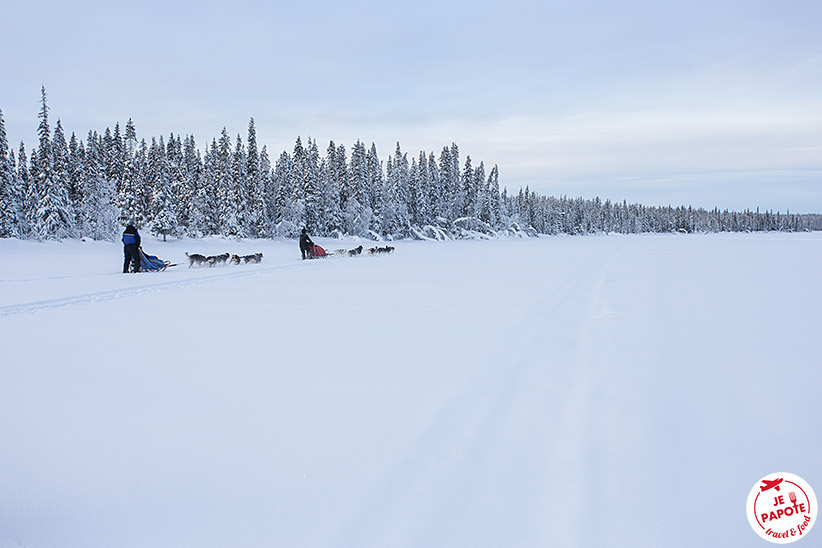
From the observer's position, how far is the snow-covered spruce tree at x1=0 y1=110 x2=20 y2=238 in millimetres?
39188

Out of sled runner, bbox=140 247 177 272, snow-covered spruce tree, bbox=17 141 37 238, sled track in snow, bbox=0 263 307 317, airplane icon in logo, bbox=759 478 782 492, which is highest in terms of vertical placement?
snow-covered spruce tree, bbox=17 141 37 238

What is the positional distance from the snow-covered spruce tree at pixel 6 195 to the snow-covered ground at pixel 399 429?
3966cm

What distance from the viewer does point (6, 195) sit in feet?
132

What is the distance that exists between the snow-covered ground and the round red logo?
3.3 inches

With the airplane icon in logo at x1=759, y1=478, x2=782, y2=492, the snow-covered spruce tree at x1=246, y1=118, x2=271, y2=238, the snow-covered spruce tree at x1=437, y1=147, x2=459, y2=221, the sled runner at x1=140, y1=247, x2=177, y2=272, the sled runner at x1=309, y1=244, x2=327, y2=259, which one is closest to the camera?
the airplane icon in logo at x1=759, y1=478, x2=782, y2=492

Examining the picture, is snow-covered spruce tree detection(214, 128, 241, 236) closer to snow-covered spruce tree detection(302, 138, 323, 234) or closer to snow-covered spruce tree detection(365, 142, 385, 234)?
snow-covered spruce tree detection(302, 138, 323, 234)

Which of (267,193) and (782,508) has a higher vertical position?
(267,193)

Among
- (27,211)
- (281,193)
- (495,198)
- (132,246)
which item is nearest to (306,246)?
(132,246)

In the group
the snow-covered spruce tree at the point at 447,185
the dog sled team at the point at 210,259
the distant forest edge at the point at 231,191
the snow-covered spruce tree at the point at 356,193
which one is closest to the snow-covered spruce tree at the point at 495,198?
the distant forest edge at the point at 231,191

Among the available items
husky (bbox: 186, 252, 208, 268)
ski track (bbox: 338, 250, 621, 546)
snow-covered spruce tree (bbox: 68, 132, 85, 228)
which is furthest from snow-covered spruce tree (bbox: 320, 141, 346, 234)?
ski track (bbox: 338, 250, 621, 546)

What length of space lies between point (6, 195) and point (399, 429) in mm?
48491

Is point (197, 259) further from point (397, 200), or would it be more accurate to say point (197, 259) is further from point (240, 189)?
point (397, 200)

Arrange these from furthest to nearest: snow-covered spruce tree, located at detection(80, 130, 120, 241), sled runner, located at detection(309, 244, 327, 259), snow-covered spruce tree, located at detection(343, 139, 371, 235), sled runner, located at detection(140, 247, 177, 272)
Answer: snow-covered spruce tree, located at detection(343, 139, 371, 235), snow-covered spruce tree, located at detection(80, 130, 120, 241), sled runner, located at detection(309, 244, 327, 259), sled runner, located at detection(140, 247, 177, 272)

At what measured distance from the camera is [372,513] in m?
2.78
